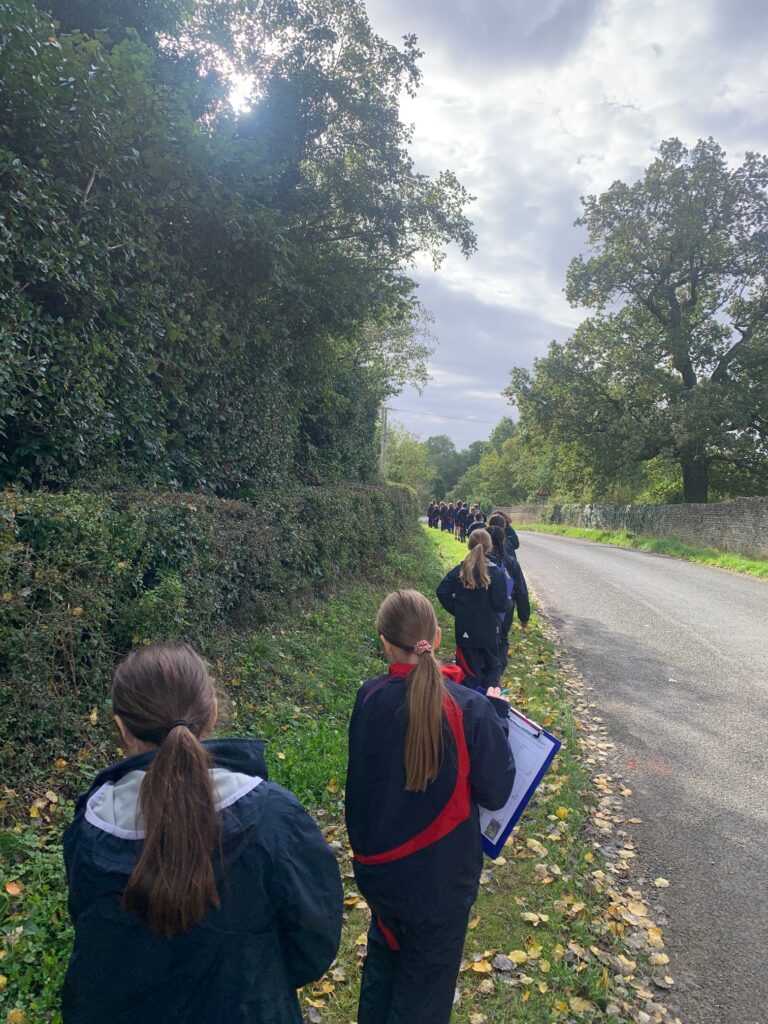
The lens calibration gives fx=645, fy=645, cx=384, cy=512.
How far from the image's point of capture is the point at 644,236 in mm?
30328

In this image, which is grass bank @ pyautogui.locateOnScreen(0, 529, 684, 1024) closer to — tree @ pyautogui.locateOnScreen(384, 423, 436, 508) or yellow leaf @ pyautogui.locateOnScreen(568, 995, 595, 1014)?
yellow leaf @ pyautogui.locateOnScreen(568, 995, 595, 1014)

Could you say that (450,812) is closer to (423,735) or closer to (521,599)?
(423,735)

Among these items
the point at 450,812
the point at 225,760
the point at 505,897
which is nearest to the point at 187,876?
the point at 225,760

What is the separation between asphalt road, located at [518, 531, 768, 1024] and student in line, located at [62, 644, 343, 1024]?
2621 mm

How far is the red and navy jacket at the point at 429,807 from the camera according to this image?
2.30 metres

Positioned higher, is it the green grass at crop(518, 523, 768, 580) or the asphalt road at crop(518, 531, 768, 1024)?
the green grass at crop(518, 523, 768, 580)

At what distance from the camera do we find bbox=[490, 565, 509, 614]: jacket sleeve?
5957 millimetres

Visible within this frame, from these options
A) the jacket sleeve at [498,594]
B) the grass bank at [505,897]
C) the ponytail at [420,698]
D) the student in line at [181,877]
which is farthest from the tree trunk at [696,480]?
→ the student in line at [181,877]

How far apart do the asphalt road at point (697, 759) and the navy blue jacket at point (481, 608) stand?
161 cm

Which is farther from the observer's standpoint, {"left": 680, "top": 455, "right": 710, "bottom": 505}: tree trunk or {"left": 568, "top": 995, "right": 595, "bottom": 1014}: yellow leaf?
{"left": 680, "top": 455, "right": 710, "bottom": 505}: tree trunk

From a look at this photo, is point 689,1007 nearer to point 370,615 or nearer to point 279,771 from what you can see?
point 279,771

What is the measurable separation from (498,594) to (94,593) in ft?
11.2

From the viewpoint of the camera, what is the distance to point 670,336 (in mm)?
30344

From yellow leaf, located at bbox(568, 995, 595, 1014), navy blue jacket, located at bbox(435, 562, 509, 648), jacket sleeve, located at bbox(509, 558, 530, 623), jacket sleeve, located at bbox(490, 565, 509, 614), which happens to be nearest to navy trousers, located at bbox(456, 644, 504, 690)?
navy blue jacket, located at bbox(435, 562, 509, 648)
